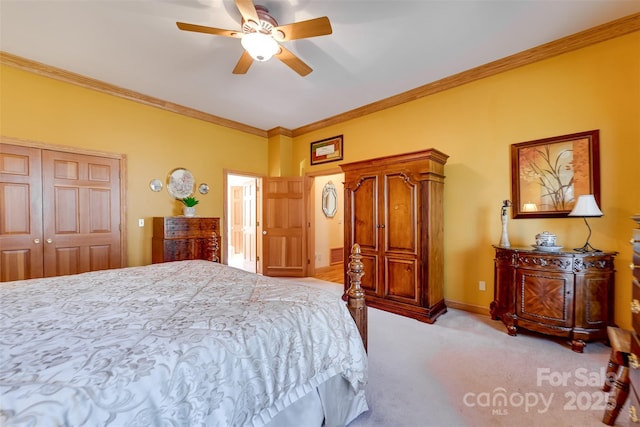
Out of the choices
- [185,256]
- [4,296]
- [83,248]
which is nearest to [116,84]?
[83,248]

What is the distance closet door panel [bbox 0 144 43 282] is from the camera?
2.88 meters

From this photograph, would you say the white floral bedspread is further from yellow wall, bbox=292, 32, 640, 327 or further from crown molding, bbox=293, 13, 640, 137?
crown molding, bbox=293, 13, 640, 137

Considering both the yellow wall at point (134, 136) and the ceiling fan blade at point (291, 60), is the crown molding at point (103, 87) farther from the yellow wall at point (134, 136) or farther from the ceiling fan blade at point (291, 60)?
the ceiling fan blade at point (291, 60)

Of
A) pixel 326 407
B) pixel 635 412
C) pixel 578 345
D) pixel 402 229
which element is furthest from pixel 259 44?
pixel 578 345

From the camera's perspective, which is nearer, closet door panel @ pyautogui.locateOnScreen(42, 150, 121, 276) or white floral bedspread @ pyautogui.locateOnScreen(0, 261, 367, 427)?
white floral bedspread @ pyautogui.locateOnScreen(0, 261, 367, 427)

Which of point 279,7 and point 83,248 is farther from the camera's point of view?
point 83,248

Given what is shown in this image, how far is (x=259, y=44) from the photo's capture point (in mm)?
Answer: 2111

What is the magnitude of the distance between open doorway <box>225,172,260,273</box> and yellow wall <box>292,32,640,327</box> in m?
3.16

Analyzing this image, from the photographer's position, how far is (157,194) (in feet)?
13.0

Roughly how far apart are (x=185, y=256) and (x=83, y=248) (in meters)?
1.17

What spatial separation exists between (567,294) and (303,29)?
313 cm

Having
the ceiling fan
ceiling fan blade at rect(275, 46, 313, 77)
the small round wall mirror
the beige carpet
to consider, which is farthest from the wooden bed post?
the small round wall mirror

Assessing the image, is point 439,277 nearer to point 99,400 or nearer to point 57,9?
point 99,400

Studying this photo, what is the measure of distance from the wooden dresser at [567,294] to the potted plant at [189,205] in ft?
13.6
